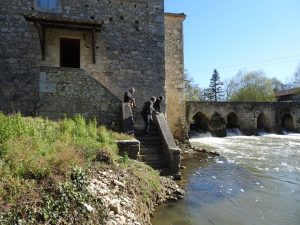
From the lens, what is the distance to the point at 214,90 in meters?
64.6

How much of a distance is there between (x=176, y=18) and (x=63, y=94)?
29.3ft

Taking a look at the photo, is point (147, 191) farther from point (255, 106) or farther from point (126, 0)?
point (255, 106)

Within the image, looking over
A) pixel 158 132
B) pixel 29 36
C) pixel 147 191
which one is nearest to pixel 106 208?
pixel 147 191

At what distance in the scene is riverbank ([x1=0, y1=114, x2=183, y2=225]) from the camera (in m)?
4.23

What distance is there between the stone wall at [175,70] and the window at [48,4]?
284 inches

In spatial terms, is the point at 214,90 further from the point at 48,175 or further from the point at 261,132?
the point at 48,175

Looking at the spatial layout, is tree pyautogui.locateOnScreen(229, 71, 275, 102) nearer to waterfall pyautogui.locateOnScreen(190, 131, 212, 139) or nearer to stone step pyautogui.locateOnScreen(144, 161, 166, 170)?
waterfall pyautogui.locateOnScreen(190, 131, 212, 139)

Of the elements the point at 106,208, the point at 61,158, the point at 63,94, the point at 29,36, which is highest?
the point at 29,36

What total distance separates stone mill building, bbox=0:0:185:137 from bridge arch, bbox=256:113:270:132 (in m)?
17.7

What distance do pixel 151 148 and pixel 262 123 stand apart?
21.1 m

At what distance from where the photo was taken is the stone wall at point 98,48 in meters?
11.2

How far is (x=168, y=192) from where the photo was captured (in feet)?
25.4

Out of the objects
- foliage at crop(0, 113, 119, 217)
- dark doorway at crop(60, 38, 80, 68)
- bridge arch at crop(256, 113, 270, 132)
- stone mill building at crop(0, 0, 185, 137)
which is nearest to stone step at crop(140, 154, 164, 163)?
foliage at crop(0, 113, 119, 217)


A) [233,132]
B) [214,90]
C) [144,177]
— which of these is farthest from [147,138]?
[214,90]
